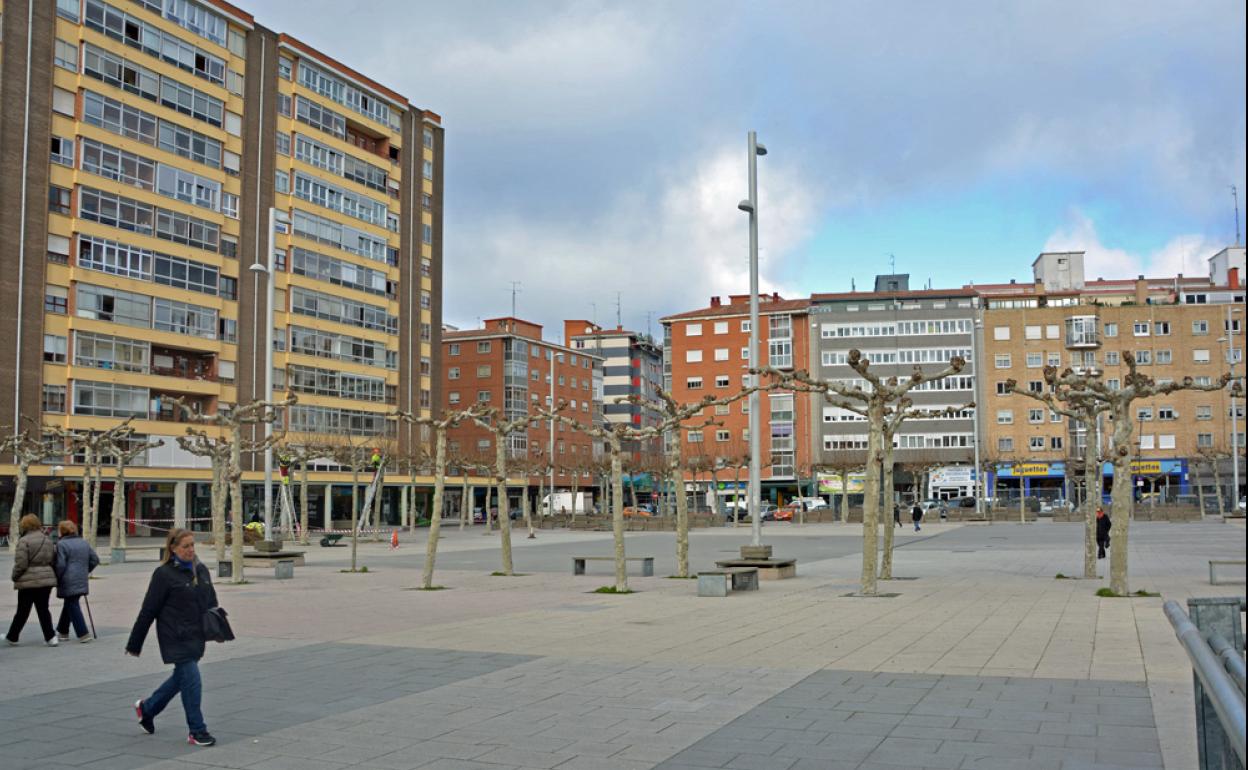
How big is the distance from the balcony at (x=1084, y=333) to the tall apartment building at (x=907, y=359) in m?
7.83

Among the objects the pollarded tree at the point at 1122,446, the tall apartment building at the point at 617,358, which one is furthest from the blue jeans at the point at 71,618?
the tall apartment building at the point at 617,358

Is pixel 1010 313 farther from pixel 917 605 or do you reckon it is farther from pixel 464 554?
pixel 917 605

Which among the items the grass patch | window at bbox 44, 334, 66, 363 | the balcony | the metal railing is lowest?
the grass patch

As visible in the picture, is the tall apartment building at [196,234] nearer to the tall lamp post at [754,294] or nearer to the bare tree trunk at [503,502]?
the bare tree trunk at [503,502]

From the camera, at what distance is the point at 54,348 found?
163 ft

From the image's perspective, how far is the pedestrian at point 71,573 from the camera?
1321 centimetres

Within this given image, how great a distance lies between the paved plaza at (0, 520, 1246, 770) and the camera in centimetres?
724

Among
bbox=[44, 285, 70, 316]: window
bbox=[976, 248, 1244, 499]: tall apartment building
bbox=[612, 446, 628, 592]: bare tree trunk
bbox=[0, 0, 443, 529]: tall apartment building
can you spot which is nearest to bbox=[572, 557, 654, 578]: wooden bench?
bbox=[612, 446, 628, 592]: bare tree trunk

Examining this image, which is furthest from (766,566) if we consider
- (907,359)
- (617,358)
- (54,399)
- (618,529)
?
(617,358)

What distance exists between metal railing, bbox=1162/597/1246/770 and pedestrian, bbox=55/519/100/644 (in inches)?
497

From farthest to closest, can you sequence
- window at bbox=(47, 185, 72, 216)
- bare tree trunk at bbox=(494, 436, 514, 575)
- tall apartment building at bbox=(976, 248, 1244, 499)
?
tall apartment building at bbox=(976, 248, 1244, 499), window at bbox=(47, 185, 72, 216), bare tree trunk at bbox=(494, 436, 514, 575)

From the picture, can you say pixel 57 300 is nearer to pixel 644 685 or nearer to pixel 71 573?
pixel 71 573

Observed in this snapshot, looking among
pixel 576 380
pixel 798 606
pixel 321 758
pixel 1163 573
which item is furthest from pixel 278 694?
pixel 576 380

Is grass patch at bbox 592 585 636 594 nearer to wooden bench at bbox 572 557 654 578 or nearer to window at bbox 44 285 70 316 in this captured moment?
wooden bench at bbox 572 557 654 578
